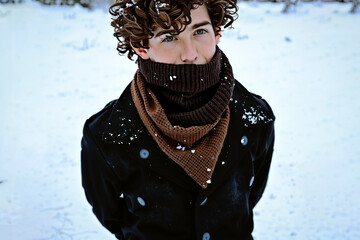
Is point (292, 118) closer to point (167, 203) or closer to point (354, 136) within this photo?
point (354, 136)

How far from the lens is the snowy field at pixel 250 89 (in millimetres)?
3260

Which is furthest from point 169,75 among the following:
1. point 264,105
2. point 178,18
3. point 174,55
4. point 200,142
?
point 264,105

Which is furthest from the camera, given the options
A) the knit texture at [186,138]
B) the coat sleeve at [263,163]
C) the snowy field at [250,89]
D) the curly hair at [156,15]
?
the snowy field at [250,89]

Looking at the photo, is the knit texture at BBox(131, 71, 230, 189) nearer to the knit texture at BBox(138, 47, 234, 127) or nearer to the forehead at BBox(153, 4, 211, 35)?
the knit texture at BBox(138, 47, 234, 127)

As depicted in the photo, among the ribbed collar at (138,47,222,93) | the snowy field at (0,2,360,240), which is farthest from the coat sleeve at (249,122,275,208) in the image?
the snowy field at (0,2,360,240)

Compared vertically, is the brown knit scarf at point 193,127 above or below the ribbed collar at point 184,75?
below

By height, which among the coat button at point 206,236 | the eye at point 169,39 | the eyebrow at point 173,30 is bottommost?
the coat button at point 206,236

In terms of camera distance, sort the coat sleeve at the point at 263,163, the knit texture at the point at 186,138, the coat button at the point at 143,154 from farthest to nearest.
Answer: the coat sleeve at the point at 263,163 → the coat button at the point at 143,154 → the knit texture at the point at 186,138

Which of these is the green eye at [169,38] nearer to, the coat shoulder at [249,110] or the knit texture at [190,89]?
the knit texture at [190,89]

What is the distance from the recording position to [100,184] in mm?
1812

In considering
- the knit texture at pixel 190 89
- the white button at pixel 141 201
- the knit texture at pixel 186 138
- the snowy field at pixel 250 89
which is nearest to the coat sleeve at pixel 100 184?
the white button at pixel 141 201

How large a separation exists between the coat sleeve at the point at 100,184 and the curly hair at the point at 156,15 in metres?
0.58

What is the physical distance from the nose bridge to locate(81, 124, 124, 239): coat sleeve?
66 centimetres

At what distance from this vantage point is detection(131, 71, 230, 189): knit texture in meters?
Result: 1.49
